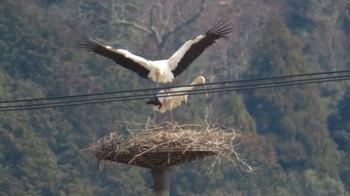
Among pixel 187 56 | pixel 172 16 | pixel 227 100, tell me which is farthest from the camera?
pixel 172 16

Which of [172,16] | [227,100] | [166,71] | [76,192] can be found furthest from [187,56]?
[172,16]

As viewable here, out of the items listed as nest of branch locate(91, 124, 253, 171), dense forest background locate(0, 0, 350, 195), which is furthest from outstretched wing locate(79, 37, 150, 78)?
dense forest background locate(0, 0, 350, 195)

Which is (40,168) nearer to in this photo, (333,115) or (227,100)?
(227,100)

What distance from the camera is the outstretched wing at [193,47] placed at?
19297 mm

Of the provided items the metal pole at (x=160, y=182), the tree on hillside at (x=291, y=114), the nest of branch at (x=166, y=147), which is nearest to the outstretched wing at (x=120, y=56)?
the nest of branch at (x=166, y=147)

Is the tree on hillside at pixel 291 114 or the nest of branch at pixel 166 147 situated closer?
the nest of branch at pixel 166 147

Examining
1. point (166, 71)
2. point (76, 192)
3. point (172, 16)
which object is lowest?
point (166, 71)

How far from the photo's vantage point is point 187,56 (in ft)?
64.0

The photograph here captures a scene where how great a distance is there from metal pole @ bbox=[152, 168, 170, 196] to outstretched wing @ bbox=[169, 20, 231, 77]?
2888 millimetres

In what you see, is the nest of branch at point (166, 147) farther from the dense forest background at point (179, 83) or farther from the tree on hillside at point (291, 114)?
the tree on hillside at point (291, 114)

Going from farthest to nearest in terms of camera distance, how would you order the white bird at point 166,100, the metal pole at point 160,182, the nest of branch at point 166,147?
the white bird at point 166,100
the nest of branch at point 166,147
the metal pole at point 160,182

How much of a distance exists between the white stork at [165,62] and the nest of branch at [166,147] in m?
2.07

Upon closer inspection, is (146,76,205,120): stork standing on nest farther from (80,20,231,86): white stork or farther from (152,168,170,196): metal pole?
(152,168,170,196): metal pole

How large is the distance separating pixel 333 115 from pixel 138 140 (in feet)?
72.1
